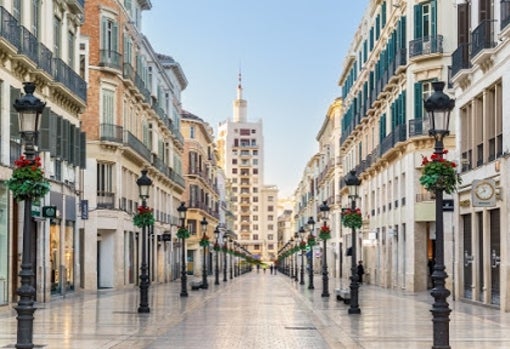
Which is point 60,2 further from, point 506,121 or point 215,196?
point 215,196

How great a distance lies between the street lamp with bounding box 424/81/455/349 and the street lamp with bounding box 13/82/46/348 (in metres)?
6.98

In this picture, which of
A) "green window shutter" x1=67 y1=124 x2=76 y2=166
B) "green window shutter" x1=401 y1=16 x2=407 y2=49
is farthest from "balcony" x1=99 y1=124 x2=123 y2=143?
"green window shutter" x1=401 y1=16 x2=407 y2=49

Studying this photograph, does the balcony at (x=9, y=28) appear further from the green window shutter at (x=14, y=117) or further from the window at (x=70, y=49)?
the window at (x=70, y=49)

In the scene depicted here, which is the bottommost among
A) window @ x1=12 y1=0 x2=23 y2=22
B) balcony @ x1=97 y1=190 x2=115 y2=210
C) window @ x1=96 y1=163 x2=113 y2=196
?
balcony @ x1=97 y1=190 x2=115 y2=210

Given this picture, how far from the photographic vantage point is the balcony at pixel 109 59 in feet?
183

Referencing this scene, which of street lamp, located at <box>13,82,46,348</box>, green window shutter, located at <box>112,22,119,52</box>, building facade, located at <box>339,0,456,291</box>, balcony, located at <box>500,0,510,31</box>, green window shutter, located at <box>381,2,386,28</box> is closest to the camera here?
street lamp, located at <box>13,82,46,348</box>

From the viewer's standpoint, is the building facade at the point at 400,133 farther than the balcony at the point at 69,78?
Yes

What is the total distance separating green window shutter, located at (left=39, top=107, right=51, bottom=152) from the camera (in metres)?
37.2

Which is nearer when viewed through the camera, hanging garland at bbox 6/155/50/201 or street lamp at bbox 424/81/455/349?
street lamp at bbox 424/81/455/349

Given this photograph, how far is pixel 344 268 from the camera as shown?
294ft

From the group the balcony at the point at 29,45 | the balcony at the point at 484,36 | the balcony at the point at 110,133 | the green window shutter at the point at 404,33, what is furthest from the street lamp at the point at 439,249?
the balcony at the point at 110,133

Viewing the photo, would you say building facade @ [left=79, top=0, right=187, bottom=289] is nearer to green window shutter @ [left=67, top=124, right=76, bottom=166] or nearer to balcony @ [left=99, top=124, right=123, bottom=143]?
balcony @ [left=99, top=124, right=123, bottom=143]

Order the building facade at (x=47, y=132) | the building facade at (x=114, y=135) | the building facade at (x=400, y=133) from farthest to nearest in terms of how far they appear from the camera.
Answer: the building facade at (x=114, y=135) → the building facade at (x=400, y=133) → the building facade at (x=47, y=132)

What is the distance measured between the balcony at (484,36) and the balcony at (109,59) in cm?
2664
